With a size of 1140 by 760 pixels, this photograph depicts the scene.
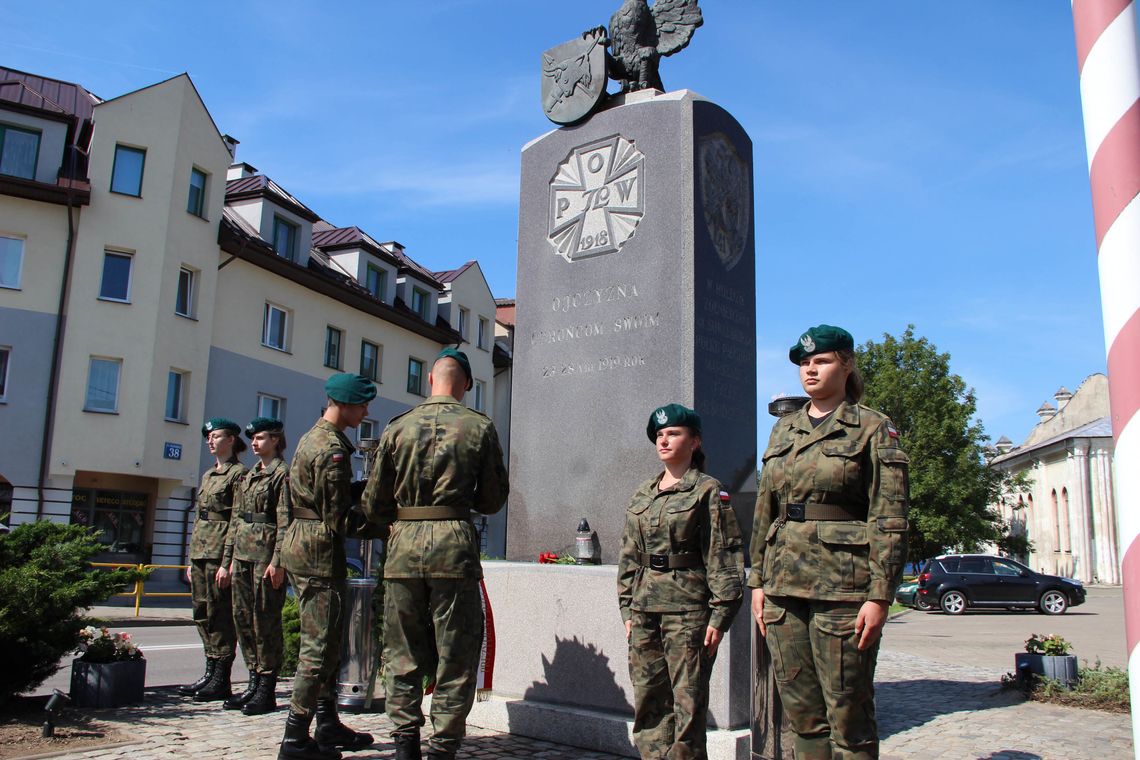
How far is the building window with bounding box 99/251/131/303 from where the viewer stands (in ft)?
73.7

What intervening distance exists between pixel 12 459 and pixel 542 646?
19056mm

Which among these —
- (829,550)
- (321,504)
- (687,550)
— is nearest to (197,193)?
(321,504)

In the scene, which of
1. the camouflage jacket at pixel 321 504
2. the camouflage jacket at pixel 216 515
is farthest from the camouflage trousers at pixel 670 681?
the camouflage jacket at pixel 216 515

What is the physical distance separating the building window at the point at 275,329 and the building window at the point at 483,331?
1152 cm

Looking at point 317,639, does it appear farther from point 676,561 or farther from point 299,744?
point 676,561

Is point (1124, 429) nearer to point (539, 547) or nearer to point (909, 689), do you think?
point (539, 547)

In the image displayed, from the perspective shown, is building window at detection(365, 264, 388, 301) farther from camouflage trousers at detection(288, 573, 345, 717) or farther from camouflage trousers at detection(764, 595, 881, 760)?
camouflage trousers at detection(764, 595, 881, 760)

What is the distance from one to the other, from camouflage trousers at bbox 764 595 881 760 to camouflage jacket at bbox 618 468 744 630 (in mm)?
504

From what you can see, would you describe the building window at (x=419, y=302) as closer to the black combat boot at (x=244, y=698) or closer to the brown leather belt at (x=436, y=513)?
the black combat boot at (x=244, y=698)

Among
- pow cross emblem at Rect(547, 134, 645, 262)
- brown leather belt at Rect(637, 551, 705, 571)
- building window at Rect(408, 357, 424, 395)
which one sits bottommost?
brown leather belt at Rect(637, 551, 705, 571)

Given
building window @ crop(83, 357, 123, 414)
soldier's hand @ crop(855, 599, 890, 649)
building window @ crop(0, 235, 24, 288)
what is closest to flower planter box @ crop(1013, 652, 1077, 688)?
soldier's hand @ crop(855, 599, 890, 649)

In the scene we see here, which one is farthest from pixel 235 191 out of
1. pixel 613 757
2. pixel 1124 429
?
pixel 1124 429

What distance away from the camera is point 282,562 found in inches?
216

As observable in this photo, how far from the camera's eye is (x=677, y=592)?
446 centimetres
